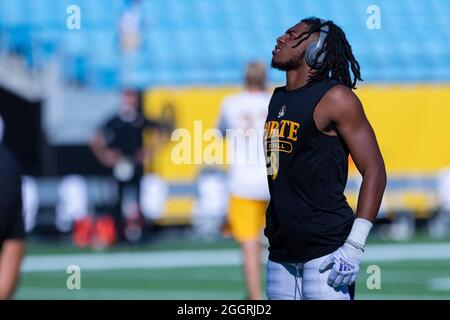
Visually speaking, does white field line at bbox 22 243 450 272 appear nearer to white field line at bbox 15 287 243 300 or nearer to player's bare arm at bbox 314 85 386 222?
white field line at bbox 15 287 243 300

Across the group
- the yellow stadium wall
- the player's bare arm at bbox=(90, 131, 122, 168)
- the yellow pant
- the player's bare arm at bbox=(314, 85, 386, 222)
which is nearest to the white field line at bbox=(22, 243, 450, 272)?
the player's bare arm at bbox=(90, 131, 122, 168)

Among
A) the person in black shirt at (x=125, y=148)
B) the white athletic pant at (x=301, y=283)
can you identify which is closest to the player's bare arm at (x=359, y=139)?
the white athletic pant at (x=301, y=283)

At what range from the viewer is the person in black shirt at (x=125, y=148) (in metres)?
14.6

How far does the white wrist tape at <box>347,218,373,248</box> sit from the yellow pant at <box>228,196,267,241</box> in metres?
4.20

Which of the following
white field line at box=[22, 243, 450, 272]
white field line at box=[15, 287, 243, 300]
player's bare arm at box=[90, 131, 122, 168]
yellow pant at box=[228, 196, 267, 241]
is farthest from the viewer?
player's bare arm at box=[90, 131, 122, 168]

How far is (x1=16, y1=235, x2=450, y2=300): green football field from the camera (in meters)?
9.99

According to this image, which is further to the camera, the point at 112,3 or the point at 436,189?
the point at 112,3

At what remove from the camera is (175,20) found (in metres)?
19.2

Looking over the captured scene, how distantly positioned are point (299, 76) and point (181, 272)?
6968mm

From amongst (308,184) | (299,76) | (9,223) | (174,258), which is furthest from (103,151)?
(9,223)

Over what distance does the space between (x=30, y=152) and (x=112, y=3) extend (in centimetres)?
465

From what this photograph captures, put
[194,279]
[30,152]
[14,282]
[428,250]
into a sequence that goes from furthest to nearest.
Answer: [30,152] < [428,250] < [194,279] < [14,282]
